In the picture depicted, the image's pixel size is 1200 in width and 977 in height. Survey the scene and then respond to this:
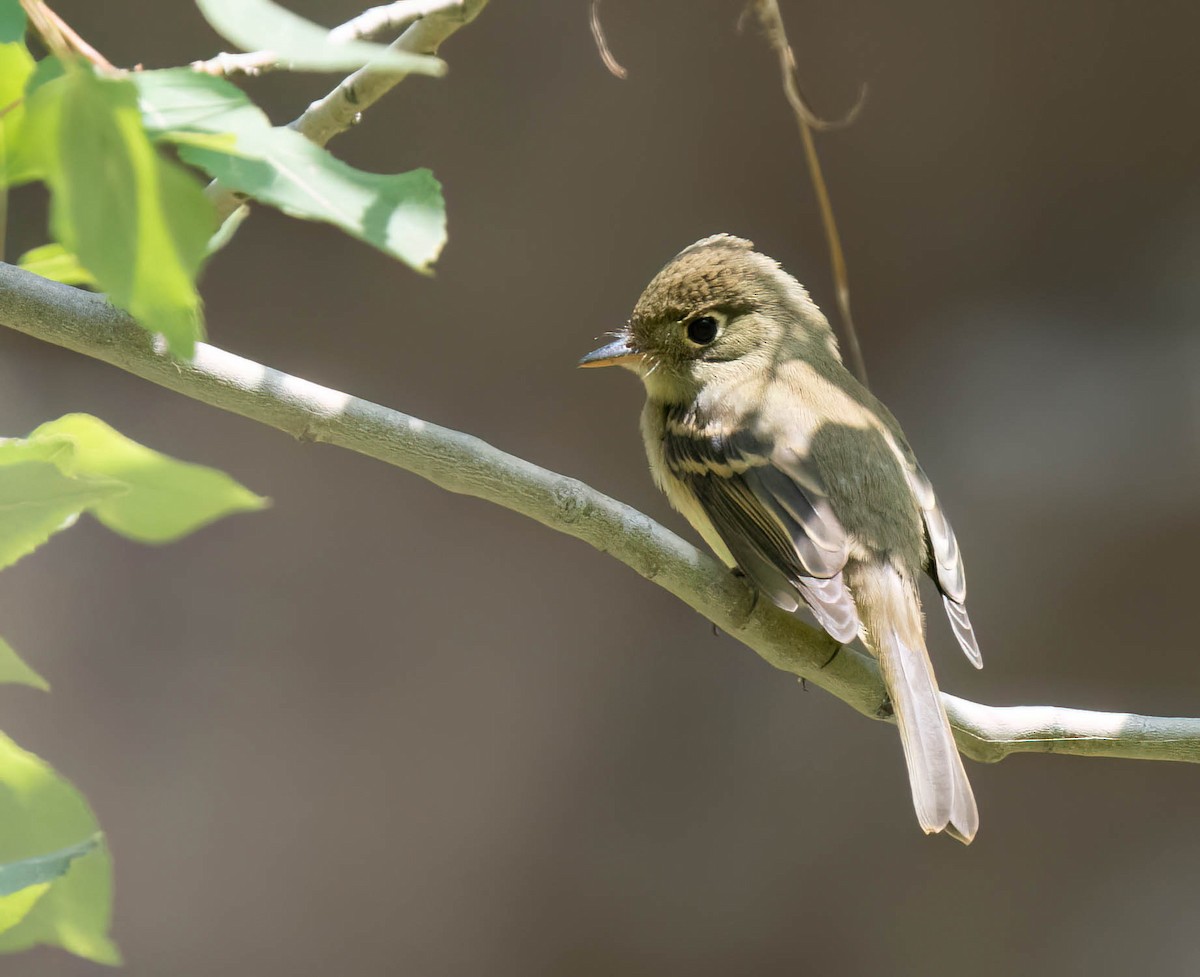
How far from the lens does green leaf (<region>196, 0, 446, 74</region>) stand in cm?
51

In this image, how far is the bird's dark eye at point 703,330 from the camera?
8.71ft

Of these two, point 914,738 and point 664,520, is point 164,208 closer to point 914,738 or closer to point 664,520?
point 914,738

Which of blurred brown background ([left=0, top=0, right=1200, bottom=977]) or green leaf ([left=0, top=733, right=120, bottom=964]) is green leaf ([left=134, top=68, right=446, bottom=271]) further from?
blurred brown background ([left=0, top=0, right=1200, bottom=977])

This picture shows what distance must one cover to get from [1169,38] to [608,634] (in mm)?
2777

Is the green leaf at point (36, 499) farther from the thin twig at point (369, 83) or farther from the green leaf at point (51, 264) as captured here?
the thin twig at point (369, 83)

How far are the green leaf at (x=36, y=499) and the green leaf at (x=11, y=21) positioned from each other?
0.21 metres

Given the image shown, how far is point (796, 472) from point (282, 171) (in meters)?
1.86

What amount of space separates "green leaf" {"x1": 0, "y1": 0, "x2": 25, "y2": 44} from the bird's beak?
2004 millimetres

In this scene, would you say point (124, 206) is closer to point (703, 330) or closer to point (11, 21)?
point (11, 21)

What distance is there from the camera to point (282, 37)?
52 centimetres

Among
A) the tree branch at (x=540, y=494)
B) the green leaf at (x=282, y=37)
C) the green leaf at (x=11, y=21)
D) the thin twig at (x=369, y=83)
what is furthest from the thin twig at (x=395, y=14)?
the green leaf at (x=282, y=37)

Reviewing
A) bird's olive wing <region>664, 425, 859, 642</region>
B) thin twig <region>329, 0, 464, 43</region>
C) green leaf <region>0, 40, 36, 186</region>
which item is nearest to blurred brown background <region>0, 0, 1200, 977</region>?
bird's olive wing <region>664, 425, 859, 642</region>

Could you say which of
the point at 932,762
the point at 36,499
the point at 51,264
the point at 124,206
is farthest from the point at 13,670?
the point at 932,762

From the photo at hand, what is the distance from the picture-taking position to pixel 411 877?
4316 mm
